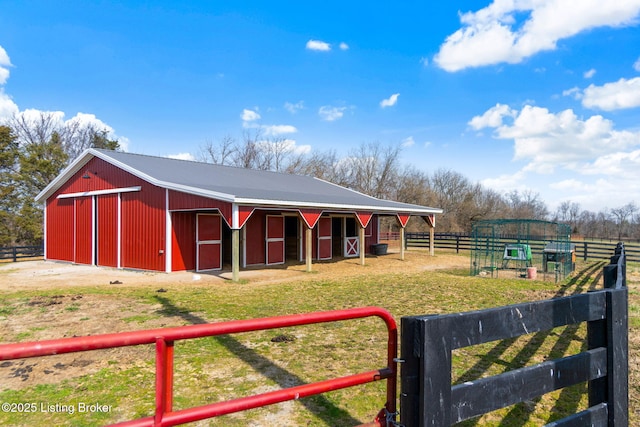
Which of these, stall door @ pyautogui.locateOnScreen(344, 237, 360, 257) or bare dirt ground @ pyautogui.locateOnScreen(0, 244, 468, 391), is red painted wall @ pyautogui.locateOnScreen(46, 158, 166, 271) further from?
stall door @ pyautogui.locateOnScreen(344, 237, 360, 257)

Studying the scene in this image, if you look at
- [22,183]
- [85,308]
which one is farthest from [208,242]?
[22,183]

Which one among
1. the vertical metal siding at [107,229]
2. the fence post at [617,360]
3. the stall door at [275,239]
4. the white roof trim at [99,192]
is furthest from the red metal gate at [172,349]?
the vertical metal siding at [107,229]

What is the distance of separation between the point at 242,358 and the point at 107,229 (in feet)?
40.3

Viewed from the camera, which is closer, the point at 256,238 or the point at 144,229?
the point at 144,229

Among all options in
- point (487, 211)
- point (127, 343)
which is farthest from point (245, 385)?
point (487, 211)

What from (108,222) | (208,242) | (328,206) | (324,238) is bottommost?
(324,238)

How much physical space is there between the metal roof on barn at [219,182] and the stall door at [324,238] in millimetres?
1585

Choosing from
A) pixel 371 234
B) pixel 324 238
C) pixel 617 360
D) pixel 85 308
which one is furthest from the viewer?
pixel 371 234

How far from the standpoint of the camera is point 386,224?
43031 millimetres

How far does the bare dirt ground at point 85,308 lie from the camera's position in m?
4.31

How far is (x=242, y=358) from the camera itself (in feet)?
15.0

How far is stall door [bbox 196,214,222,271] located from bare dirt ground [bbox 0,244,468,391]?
0.92 metres

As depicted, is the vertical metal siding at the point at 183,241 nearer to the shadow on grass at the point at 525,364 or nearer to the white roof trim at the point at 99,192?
the white roof trim at the point at 99,192

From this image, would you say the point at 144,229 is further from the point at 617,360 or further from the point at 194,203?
the point at 617,360
